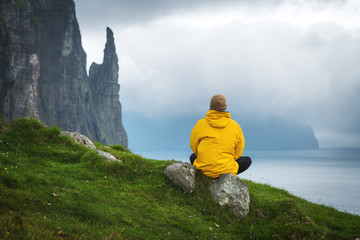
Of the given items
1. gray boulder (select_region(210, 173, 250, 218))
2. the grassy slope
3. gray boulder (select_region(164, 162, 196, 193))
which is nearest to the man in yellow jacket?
gray boulder (select_region(210, 173, 250, 218))

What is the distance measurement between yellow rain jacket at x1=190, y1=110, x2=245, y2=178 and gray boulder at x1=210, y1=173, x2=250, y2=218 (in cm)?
45

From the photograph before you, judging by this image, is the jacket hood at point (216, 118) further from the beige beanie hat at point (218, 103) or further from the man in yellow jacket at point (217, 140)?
the beige beanie hat at point (218, 103)

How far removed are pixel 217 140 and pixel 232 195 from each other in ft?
6.64

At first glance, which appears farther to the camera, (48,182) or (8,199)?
(48,182)

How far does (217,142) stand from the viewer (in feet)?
34.4

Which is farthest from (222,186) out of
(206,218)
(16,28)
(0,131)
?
(16,28)

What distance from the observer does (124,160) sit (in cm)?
1259

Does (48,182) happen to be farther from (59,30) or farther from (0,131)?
(59,30)

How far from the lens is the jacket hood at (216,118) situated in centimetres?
1066

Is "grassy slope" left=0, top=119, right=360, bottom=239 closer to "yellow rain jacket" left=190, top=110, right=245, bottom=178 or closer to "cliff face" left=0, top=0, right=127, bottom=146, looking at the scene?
"yellow rain jacket" left=190, top=110, right=245, bottom=178

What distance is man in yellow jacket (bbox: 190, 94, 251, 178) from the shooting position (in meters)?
10.6

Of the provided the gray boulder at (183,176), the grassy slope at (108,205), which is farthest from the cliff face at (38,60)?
the gray boulder at (183,176)

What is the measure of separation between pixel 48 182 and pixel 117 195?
7.23 feet

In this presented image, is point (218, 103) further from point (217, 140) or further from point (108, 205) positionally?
point (108, 205)
